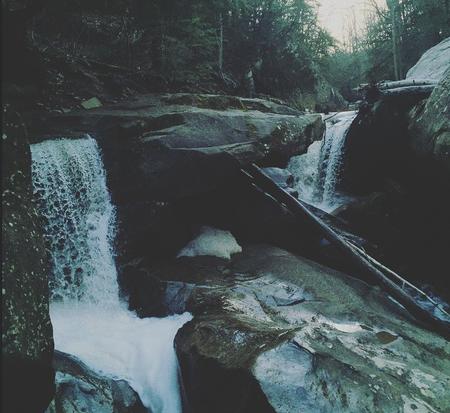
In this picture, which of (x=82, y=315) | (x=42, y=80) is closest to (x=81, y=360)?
(x=82, y=315)

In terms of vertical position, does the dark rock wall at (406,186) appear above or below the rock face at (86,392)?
above

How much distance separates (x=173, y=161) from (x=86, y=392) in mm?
4419

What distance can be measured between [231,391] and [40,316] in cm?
180

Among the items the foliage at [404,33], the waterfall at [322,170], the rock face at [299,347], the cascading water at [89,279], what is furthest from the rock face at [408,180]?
the foliage at [404,33]

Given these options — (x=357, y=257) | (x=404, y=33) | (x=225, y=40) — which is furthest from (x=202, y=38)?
(x=404, y=33)

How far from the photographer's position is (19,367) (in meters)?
2.01

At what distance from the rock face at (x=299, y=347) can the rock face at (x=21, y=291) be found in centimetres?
160

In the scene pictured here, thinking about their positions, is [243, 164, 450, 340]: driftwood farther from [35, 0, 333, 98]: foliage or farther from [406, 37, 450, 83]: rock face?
[406, 37, 450, 83]: rock face

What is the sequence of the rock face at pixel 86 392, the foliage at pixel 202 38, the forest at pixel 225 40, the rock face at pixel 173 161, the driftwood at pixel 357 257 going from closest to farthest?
the rock face at pixel 86 392
the driftwood at pixel 357 257
the rock face at pixel 173 161
the foliage at pixel 202 38
the forest at pixel 225 40

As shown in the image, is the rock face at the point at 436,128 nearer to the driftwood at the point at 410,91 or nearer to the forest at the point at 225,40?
the driftwood at the point at 410,91

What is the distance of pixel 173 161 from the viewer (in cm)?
692

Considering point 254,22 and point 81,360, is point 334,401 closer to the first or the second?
point 81,360

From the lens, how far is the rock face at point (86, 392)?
3283 millimetres

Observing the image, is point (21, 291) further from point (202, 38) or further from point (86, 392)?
point (202, 38)
